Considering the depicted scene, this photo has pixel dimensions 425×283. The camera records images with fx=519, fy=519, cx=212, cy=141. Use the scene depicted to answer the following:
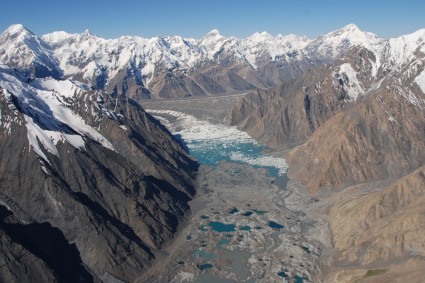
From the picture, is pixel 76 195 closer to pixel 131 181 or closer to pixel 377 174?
pixel 131 181

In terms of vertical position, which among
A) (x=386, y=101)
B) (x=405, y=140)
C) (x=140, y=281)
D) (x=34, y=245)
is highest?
(x=386, y=101)

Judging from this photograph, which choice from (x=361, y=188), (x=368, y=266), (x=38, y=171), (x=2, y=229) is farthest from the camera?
(x=361, y=188)

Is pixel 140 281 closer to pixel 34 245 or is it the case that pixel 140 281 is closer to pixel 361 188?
pixel 34 245

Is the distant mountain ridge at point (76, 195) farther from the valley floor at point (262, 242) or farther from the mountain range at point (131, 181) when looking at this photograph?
the valley floor at point (262, 242)

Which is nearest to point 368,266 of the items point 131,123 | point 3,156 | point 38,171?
point 38,171

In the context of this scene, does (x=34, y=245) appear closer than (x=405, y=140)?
Yes

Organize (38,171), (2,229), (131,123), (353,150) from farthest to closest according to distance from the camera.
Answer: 1. (131,123)
2. (353,150)
3. (38,171)
4. (2,229)

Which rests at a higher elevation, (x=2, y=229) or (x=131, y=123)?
(x=131, y=123)

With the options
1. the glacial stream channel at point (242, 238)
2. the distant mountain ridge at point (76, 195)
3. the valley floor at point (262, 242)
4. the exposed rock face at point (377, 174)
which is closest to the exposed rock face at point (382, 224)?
the exposed rock face at point (377, 174)
